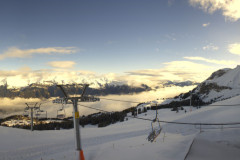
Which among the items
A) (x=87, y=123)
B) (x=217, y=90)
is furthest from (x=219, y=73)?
(x=87, y=123)

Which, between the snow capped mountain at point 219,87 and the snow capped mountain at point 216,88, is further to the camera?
the snow capped mountain at point 219,87

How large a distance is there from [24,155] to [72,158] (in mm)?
8609

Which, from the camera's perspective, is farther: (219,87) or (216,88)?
(216,88)

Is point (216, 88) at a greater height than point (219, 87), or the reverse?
point (219, 87)

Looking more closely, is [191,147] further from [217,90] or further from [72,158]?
[217,90]

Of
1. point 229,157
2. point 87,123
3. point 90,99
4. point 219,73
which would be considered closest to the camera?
point 229,157

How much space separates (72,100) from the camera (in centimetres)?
1272

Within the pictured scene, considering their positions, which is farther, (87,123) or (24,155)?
(87,123)

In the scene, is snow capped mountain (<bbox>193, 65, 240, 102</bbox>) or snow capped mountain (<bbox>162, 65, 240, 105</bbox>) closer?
snow capped mountain (<bbox>162, 65, 240, 105</bbox>)

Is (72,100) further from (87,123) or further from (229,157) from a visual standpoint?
(87,123)

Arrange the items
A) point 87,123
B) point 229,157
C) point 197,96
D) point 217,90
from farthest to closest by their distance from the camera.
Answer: point 197,96
point 217,90
point 87,123
point 229,157

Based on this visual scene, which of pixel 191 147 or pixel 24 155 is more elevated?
pixel 191 147

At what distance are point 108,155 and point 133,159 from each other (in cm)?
255

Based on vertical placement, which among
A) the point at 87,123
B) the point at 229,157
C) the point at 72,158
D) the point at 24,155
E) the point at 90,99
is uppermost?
the point at 90,99
